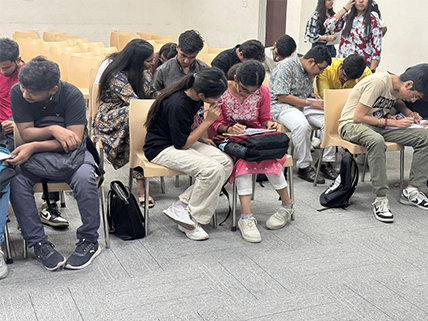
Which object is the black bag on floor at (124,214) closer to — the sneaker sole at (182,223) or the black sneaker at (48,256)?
the sneaker sole at (182,223)

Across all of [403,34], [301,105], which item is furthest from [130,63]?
[403,34]

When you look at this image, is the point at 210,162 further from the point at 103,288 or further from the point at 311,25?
the point at 311,25

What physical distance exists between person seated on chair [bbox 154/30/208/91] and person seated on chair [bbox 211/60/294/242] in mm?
585

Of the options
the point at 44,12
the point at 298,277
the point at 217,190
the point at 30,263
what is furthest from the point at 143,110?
the point at 44,12

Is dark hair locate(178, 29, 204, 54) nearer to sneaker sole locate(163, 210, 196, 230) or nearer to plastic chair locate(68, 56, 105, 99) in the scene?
sneaker sole locate(163, 210, 196, 230)

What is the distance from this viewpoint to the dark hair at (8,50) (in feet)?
10.6

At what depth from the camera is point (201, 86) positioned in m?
2.96

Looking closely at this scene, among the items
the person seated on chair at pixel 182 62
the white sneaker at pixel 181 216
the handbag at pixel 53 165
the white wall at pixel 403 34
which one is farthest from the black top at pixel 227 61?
the white wall at pixel 403 34

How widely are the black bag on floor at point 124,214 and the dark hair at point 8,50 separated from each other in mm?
1074

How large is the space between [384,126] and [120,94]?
77.2 inches

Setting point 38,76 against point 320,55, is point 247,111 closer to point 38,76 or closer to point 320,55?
point 320,55

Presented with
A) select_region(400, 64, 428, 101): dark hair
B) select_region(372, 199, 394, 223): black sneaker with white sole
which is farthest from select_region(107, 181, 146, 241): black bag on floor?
select_region(400, 64, 428, 101): dark hair

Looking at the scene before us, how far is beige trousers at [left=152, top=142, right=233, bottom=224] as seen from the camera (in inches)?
119

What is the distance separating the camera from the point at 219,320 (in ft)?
7.54
